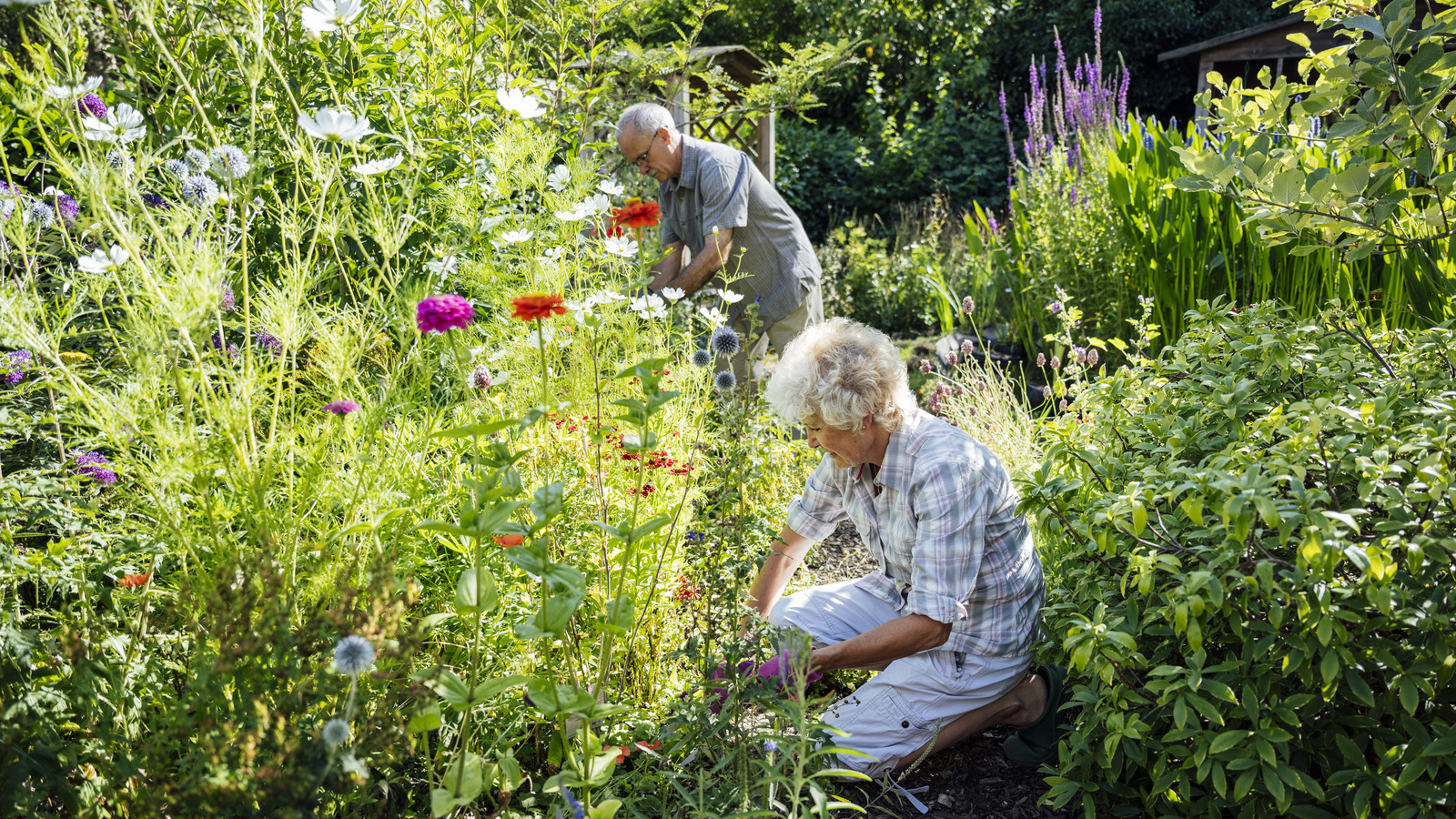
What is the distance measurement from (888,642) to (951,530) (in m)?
0.29

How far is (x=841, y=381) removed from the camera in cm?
199

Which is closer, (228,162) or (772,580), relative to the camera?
(228,162)

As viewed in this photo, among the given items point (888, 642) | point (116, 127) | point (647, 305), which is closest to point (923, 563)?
point (888, 642)

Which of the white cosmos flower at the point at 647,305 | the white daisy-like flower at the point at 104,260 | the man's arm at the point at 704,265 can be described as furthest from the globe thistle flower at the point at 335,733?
the man's arm at the point at 704,265

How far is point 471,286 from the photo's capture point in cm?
238

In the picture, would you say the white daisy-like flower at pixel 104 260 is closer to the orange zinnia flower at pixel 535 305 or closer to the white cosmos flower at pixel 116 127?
the white cosmos flower at pixel 116 127

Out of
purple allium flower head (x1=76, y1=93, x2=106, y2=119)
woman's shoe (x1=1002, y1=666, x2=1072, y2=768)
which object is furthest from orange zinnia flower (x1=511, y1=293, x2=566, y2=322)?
woman's shoe (x1=1002, y1=666, x2=1072, y2=768)

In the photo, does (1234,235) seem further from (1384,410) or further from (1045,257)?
(1384,410)

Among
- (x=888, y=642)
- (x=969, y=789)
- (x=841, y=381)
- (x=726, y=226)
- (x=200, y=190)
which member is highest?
(x=200, y=190)

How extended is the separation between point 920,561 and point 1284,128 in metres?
1.47

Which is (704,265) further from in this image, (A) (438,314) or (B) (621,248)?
(A) (438,314)

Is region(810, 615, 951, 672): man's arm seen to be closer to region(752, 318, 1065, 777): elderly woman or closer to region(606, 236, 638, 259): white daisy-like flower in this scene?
region(752, 318, 1065, 777): elderly woman

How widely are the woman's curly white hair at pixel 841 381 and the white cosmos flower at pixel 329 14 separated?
1141 mm

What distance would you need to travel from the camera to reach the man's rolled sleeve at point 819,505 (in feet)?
7.61
